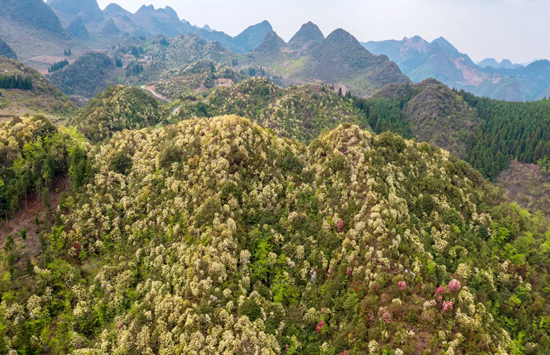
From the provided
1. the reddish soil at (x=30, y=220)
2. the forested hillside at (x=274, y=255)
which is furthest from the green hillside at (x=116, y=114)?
the forested hillside at (x=274, y=255)

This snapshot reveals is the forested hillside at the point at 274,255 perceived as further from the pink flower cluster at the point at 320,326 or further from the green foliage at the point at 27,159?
the green foliage at the point at 27,159

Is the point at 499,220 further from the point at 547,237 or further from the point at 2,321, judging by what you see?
the point at 2,321

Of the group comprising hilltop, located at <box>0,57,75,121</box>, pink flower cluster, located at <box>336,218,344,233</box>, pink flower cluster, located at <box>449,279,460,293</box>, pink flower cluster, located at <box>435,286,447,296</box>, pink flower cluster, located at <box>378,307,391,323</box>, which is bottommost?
pink flower cluster, located at <box>378,307,391,323</box>

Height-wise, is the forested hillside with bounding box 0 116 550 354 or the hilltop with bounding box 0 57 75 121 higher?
the hilltop with bounding box 0 57 75 121

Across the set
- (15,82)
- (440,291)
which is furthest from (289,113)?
(15,82)

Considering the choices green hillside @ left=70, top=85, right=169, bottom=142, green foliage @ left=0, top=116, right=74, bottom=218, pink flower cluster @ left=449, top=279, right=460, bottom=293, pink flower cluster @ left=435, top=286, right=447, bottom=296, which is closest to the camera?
pink flower cluster @ left=435, top=286, right=447, bottom=296

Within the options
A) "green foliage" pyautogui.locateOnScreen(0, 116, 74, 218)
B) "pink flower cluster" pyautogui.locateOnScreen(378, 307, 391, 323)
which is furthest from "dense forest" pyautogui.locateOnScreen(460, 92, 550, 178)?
"green foliage" pyautogui.locateOnScreen(0, 116, 74, 218)

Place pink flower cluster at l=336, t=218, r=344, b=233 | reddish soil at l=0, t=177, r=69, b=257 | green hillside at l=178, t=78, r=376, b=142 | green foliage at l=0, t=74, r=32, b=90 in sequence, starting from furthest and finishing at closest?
1. green hillside at l=178, t=78, r=376, b=142
2. green foliage at l=0, t=74, r=32, b=90
3. reddish soil at l=0, t=177, r=69, b=257
4. pink flower cluster at l=336, t=218, r=344, b=233

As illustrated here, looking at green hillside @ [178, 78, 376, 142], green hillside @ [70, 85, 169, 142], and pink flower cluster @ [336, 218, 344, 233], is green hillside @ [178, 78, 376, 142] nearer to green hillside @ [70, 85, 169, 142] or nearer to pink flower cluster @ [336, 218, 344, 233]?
green hillside @ [70, 85, 169, 142]
